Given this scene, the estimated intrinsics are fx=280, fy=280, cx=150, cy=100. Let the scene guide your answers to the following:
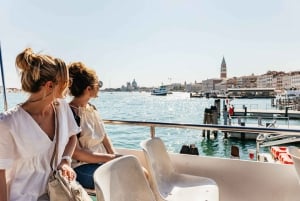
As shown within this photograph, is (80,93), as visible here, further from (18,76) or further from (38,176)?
(38,176)

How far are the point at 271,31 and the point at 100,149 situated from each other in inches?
1173

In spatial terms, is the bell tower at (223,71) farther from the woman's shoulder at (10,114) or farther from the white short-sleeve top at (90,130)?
the woman's shoulder at (10,114)

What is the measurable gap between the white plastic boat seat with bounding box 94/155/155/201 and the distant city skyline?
1.97ft

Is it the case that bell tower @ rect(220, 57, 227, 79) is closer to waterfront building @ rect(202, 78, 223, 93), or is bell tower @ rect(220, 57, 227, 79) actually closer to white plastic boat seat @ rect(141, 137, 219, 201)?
waterfront building @ rect(202, 78, 223, 93)

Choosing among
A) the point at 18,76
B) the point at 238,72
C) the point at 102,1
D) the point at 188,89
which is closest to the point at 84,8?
the point at 102,1

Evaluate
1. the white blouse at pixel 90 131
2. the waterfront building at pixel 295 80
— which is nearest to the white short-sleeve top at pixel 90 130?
the white blouse at pixel 90 131

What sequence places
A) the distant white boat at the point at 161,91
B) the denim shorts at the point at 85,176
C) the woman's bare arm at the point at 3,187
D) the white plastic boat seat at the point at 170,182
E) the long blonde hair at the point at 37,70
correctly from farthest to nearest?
the distant white boat at the point at 161,91, the white plastic boat seat at the point at 170,182, the denim shorts at the point at 85,176, the long blonde hair at the point at 37,70, the woman's bare arm at the point at 3,187

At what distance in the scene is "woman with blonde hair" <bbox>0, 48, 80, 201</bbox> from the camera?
119 cm

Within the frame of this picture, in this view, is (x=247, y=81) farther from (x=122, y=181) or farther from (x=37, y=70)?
(x=37, y=70)

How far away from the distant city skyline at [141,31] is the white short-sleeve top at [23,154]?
24 cm

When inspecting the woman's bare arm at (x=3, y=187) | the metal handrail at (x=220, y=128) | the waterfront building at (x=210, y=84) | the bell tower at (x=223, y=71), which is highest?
the bell tower at (x=223, y=71)

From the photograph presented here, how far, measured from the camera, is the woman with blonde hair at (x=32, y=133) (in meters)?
1.19

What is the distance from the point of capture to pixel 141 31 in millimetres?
12703

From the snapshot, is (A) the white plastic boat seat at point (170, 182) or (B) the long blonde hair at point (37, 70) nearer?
(B) the long blonde hair at point (37, 70)
